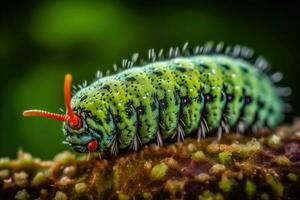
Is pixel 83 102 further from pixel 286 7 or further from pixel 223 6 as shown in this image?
pixel 286 7

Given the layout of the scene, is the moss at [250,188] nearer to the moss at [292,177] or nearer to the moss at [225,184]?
the moss at [225,184]

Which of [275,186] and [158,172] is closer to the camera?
[275,186]

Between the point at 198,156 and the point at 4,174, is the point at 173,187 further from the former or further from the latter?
the point at 4,174

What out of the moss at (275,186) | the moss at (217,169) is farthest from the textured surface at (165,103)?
the moss at (275,186)

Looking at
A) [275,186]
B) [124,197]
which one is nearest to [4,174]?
[124,197]

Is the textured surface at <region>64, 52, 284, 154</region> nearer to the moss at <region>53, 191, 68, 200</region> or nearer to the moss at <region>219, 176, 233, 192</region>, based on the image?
the moss at <region>53, 191, 68, 200</region>

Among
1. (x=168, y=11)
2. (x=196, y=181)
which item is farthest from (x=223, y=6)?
(x=196, y=181)
